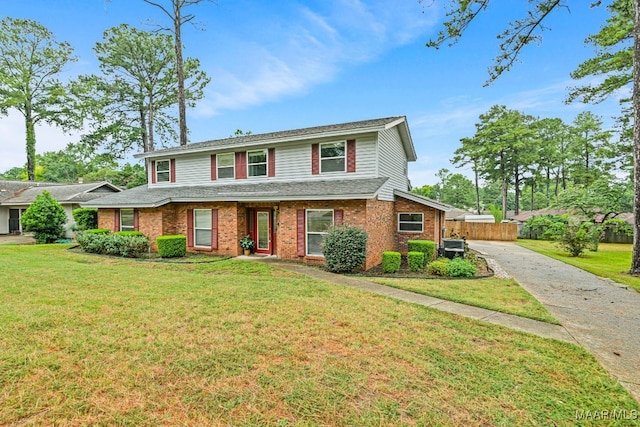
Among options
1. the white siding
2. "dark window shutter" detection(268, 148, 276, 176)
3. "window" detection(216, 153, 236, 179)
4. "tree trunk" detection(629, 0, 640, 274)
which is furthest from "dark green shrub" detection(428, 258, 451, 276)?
"window" detection(216, 153, 236, 179)

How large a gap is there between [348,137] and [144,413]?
10432 mm

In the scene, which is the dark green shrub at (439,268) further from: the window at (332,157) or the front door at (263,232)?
the front door at (263,232)

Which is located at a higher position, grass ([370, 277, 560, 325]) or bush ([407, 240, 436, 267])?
bush ([407, 240, 436, 267])

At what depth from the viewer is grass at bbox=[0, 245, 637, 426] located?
2764 millimetres

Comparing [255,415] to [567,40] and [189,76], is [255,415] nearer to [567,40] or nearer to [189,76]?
[567,40]

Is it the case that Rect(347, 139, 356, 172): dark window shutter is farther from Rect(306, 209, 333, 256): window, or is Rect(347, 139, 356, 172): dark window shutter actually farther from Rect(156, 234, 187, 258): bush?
Rect(156, 234, 187, 258): bush

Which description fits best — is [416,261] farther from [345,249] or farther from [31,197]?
[31,197]

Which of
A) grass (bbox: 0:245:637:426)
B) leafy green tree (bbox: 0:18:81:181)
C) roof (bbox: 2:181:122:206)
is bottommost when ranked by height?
grass (bbox: 0:245:637:426)

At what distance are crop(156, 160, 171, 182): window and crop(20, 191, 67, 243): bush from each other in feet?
22.7

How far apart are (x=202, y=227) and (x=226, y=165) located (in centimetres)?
313

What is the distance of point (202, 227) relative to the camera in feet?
43.8

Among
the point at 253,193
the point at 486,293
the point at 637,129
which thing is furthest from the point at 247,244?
the point at 637,129

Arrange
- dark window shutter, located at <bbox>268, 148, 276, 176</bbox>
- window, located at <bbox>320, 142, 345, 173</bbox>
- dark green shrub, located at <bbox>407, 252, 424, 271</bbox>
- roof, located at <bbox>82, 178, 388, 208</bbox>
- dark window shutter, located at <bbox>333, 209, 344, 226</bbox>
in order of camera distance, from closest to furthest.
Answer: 1. dark green shrub, located at <bbox>407, 252, 424, 271</bbox>
2. roof, located at <bbox>82, 178, 388, 208</bbox>
3. dark window shutter, located at <bbox>333, 209, 344, 226</bbox>
4. window, located at <bbox>320, 142, 345, 173</bbox>
5. dark window shutter, located at <bbox>268, 148, 276, 176</bbox>

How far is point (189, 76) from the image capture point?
26.1 m
